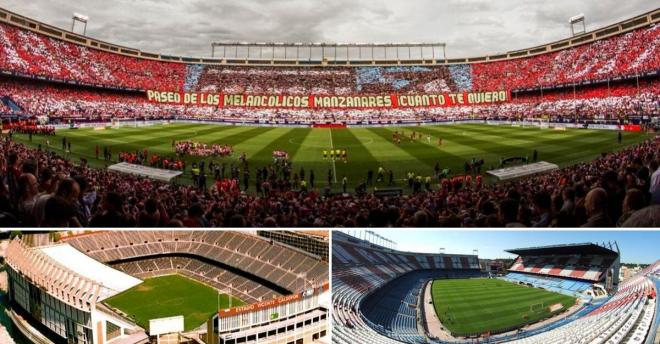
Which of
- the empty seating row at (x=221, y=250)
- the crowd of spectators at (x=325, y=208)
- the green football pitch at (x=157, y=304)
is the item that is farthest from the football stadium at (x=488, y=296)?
the green football pitch at (x=157, y=304)

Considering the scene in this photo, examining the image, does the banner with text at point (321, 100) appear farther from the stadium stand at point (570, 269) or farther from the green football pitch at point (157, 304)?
the stadium stand at point (570, 269)

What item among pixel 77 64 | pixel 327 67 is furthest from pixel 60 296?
pixel 77 64

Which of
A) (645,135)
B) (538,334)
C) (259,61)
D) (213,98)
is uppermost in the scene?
(259,61)

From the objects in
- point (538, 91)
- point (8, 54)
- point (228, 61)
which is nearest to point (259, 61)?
point (228, 61)

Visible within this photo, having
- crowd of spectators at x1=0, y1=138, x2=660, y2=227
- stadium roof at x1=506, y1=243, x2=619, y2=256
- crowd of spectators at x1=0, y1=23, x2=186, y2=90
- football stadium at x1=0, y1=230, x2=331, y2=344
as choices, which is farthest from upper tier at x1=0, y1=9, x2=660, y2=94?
stadium roof at x1=506, y1=243, x2=619, y2=256

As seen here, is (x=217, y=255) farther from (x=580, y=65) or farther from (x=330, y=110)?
(x=580, y=65)

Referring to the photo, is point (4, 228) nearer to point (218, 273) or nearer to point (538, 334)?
point (218, 273)

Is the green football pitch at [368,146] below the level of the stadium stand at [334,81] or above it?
below
